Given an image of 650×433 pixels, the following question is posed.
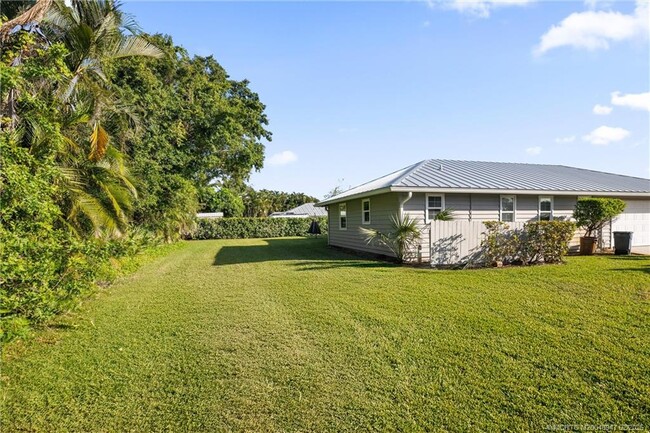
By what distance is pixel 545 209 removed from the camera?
13.4 meters

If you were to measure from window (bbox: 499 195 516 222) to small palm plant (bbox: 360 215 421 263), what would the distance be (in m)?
3.79

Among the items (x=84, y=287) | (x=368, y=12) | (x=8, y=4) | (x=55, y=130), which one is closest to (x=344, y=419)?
(x=84, y=287)

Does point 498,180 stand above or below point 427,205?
above

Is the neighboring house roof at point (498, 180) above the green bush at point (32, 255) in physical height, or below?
above

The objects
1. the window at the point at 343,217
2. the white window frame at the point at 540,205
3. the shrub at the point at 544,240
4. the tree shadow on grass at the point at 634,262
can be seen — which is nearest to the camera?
the tree shadow on grass at the point at 634,262

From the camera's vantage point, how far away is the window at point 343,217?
17.0m

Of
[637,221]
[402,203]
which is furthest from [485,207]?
[637,221]

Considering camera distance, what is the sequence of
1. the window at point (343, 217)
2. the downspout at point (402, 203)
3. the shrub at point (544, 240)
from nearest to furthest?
1. the shrub at point (544, 240)
2. the downspout at point (402, 203)
3. the window at point (343, 217)

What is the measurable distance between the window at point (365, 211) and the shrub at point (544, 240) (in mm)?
5763

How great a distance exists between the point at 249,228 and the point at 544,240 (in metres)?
21.2

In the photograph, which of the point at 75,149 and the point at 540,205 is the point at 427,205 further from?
the point at 75,149

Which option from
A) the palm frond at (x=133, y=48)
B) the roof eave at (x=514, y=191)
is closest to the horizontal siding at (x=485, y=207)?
the roof eave at (x=514, y=191)

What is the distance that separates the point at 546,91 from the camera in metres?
11.9

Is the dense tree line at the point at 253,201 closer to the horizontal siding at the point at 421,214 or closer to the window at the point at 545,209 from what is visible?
the horizontal siding at the point at 421,214
